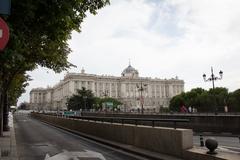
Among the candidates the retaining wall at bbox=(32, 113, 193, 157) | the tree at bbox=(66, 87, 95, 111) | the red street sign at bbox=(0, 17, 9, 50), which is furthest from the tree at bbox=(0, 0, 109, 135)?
the tree at bbox=(66, 87, 95, 111)

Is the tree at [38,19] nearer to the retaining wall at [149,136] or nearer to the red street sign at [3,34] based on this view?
the red street sign at [3,34]

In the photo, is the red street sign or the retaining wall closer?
the red street sign

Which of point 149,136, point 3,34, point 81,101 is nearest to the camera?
point 3,34

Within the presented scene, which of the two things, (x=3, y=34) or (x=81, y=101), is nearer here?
(x=3, y=34)

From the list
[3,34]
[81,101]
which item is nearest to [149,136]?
[3,34]

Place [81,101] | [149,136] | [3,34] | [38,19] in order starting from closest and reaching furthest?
1. [3,34]
2. [38,19]
3. [149,136]
4. [81,101]

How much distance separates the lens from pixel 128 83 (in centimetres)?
19075

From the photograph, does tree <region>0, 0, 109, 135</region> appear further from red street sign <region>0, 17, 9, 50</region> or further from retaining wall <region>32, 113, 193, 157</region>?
retaining wall <region>32, 113, 193, 157</region>

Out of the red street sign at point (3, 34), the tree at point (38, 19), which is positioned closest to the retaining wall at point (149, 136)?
the tree at point (38, 19)

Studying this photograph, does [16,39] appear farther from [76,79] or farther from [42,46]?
[76,79]

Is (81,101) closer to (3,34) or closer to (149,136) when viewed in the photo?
(149,136)

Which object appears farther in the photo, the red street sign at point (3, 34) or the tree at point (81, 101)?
the tree at point (81, 101)

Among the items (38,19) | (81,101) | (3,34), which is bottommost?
(3,34)

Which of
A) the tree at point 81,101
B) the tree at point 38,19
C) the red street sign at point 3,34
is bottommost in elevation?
the red street sign at point 3,34
